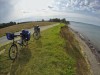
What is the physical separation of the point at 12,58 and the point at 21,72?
7.98 feet

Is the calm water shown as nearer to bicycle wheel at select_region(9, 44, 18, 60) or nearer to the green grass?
the green grass

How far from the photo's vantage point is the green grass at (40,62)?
22.6m

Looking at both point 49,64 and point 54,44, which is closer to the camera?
point 49,64

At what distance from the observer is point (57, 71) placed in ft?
77.8

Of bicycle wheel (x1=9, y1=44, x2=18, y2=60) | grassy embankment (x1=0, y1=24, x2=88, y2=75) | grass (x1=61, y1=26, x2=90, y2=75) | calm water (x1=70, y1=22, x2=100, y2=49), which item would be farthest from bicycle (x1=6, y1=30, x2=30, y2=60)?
calm water (x1=70, y1=22, x2=100, y2=49)

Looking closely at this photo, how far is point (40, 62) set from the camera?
977 inches

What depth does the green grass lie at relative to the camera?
22641 mm

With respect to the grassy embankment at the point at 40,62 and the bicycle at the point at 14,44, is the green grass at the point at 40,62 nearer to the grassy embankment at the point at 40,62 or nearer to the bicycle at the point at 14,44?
the grassy embankment at the point at 40,62

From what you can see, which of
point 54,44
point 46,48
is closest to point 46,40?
point 54,44

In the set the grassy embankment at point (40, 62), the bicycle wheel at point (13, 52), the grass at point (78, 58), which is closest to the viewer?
the grassy embankment at point (40, 62)

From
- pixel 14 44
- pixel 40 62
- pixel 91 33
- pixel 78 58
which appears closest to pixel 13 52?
pixel 14 44

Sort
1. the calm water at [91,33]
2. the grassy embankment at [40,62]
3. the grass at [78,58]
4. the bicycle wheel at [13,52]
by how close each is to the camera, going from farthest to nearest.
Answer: the calm water at [91,33]
the grass at [78,58]
the bicycle wheel at [13,52]
the grassy embankment at [40,62]

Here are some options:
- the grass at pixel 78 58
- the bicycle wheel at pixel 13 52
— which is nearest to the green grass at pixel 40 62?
the bicycle wheel at pixel 13 52

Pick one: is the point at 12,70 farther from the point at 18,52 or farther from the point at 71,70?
the point at 71,70
